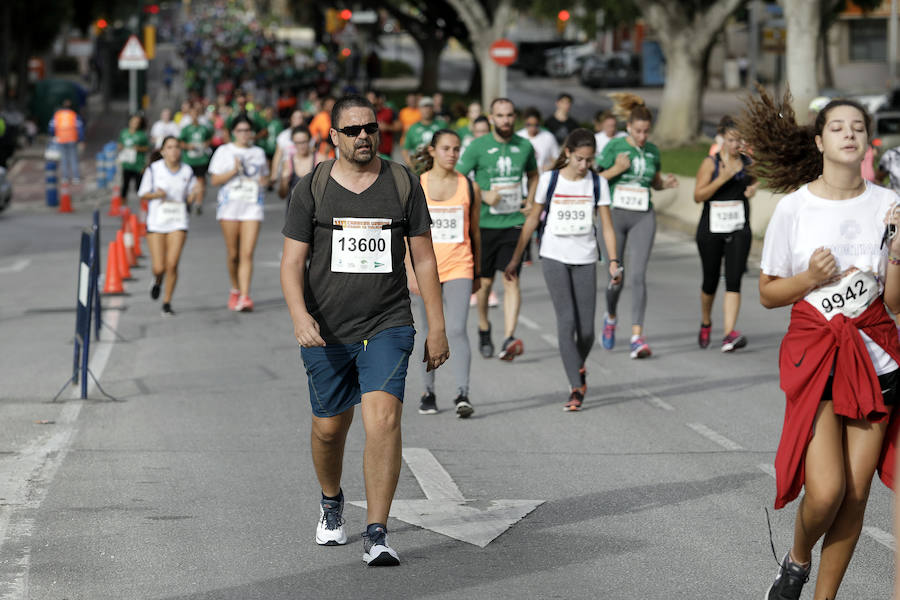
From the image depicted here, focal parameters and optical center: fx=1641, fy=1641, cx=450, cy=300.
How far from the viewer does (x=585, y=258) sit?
10.8m

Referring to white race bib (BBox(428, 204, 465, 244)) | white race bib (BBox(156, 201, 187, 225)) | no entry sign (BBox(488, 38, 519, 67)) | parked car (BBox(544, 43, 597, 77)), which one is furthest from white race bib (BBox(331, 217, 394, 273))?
parked car (BBox(544, 43, 597, 77))

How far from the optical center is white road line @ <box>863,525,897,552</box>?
7.03m

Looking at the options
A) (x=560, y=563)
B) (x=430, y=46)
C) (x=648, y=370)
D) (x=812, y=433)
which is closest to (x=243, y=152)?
(x=648, y=370)

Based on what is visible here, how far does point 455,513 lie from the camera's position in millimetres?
7641

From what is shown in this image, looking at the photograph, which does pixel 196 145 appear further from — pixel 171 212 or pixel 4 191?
pixel 171 212

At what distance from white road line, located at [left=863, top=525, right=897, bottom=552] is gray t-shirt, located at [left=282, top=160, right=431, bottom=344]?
2.31 metres

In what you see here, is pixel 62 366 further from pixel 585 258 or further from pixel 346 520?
pixel 346 520

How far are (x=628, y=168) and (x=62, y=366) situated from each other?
186 inches

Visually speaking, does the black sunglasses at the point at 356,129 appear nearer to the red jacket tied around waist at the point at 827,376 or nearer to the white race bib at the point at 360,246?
the white race bib at the point at 360,246

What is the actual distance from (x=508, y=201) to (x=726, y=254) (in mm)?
1835

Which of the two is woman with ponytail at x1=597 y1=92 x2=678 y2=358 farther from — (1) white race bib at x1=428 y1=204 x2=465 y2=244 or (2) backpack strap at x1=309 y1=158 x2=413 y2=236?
(2) backpack strap at x1=309 y1=158 x2=413 y2=236

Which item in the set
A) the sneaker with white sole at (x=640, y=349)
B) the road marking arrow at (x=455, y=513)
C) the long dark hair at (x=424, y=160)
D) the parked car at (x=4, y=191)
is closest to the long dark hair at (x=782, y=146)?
the road marking arrow at (x=455, y=513)

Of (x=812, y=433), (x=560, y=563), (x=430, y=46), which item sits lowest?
(x=560, y=563)

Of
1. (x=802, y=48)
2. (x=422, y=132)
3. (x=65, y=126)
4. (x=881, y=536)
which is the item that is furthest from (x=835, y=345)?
(x=65, y=126)
